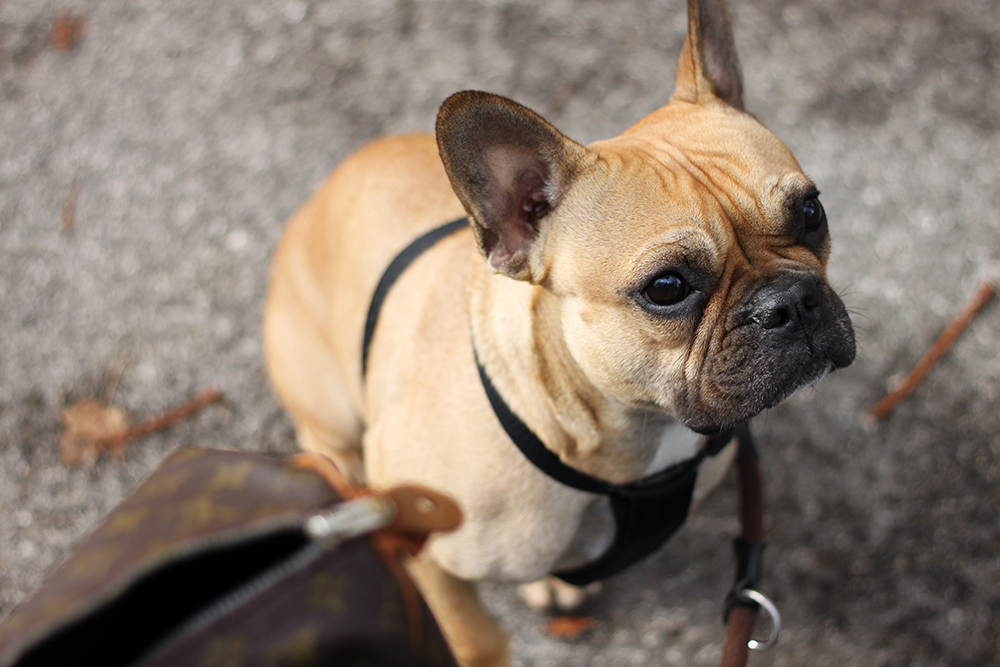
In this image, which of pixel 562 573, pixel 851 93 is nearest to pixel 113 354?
pixel 562 573

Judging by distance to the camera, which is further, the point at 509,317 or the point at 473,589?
the point at 473,589

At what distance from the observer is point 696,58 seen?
174 cm

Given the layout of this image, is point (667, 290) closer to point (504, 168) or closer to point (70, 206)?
point (504, 168)

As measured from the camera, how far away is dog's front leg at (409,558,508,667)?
2082 millimetres

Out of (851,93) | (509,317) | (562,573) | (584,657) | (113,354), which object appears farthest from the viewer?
(851,93)

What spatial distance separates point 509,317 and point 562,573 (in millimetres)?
894

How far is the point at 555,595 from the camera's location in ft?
8.64

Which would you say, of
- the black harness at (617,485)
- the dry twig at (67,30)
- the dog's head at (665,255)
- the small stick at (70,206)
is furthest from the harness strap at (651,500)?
the dry twig at (67,30)

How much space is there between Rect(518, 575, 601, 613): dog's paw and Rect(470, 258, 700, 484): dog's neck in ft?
3.14

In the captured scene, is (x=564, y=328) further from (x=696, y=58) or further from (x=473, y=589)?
(x=473, y=589)

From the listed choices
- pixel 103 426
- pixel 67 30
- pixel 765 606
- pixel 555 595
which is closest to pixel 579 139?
pixel 555 595

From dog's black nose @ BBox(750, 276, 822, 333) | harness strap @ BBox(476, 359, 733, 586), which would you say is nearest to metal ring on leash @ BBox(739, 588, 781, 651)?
harness strap @ BBox(476, 359, 733, 586)

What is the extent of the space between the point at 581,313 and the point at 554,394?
24 cm

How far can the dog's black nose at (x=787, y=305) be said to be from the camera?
146 cm
